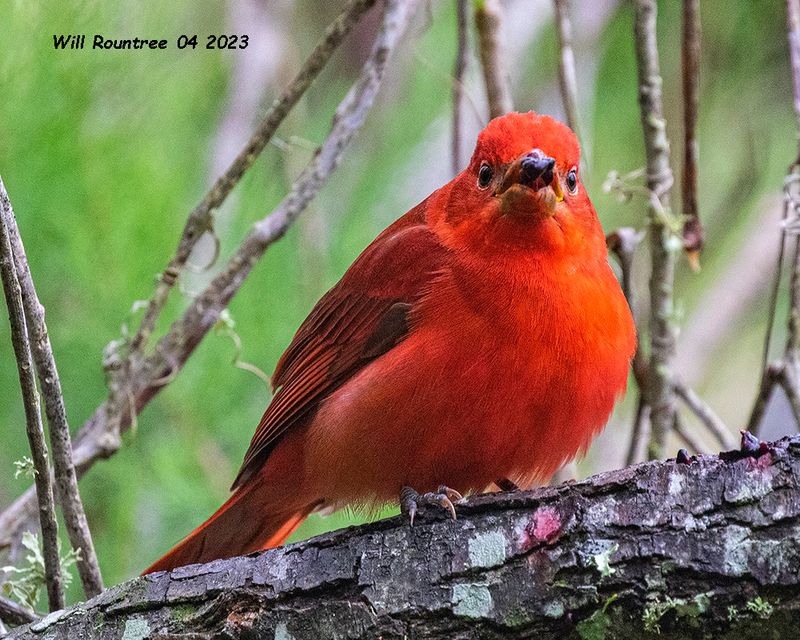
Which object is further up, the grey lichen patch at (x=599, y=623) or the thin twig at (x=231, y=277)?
the thin twig at (x=231, y=277)

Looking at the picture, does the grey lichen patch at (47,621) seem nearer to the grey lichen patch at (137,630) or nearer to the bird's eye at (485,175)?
the grey lichen patch at (137,630)

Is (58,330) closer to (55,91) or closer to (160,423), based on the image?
(160,423)

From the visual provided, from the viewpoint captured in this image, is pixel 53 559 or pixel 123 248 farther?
pixel 123 248

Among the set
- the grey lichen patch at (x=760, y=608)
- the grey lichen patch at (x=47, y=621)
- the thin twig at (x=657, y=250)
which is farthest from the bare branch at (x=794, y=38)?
the grey lichen patch at (x=47, y=621)

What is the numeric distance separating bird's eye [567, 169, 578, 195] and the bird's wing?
0.45m

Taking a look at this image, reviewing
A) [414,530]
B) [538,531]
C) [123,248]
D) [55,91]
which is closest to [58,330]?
[123,248]

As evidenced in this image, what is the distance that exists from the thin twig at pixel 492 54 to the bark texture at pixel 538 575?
225 centimetres

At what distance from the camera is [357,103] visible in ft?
13.4

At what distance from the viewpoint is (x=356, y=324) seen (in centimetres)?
383

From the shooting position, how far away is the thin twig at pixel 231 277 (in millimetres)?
3875

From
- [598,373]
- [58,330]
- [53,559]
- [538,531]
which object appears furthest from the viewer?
[58,330]

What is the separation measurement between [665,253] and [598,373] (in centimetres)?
115

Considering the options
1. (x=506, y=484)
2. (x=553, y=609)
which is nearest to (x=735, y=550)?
(x=553, y=609)

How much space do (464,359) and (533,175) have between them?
0.61 m
